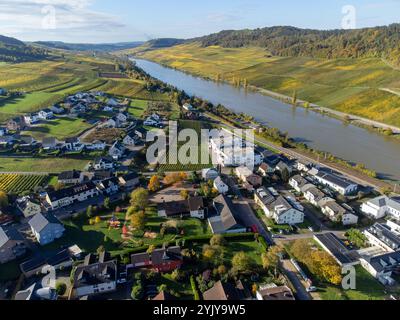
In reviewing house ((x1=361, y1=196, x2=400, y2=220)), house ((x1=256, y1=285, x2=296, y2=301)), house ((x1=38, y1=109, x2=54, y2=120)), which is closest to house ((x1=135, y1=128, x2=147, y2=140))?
house ((x1=38, y1=109, x2=54, y2=120))

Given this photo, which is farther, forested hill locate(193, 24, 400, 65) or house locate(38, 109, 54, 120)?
forested hill locate(193, 24, 400, 65)

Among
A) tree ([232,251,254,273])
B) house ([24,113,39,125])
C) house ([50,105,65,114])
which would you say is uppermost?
house ([50,105,65,114])

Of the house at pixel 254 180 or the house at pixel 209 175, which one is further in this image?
the house at pixel 209 175

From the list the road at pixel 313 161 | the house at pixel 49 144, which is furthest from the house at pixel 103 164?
the road at pixel 313 161

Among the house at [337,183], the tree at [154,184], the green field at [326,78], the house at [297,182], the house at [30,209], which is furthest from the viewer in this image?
the green field at [326,78]

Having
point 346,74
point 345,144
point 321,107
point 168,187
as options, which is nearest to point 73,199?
point 168,187

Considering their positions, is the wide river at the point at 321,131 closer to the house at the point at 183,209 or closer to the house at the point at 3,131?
the house at the point at 183,209

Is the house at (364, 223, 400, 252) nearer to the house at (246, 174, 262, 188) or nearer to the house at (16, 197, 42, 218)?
the house at (246, 174, 262, 188)
